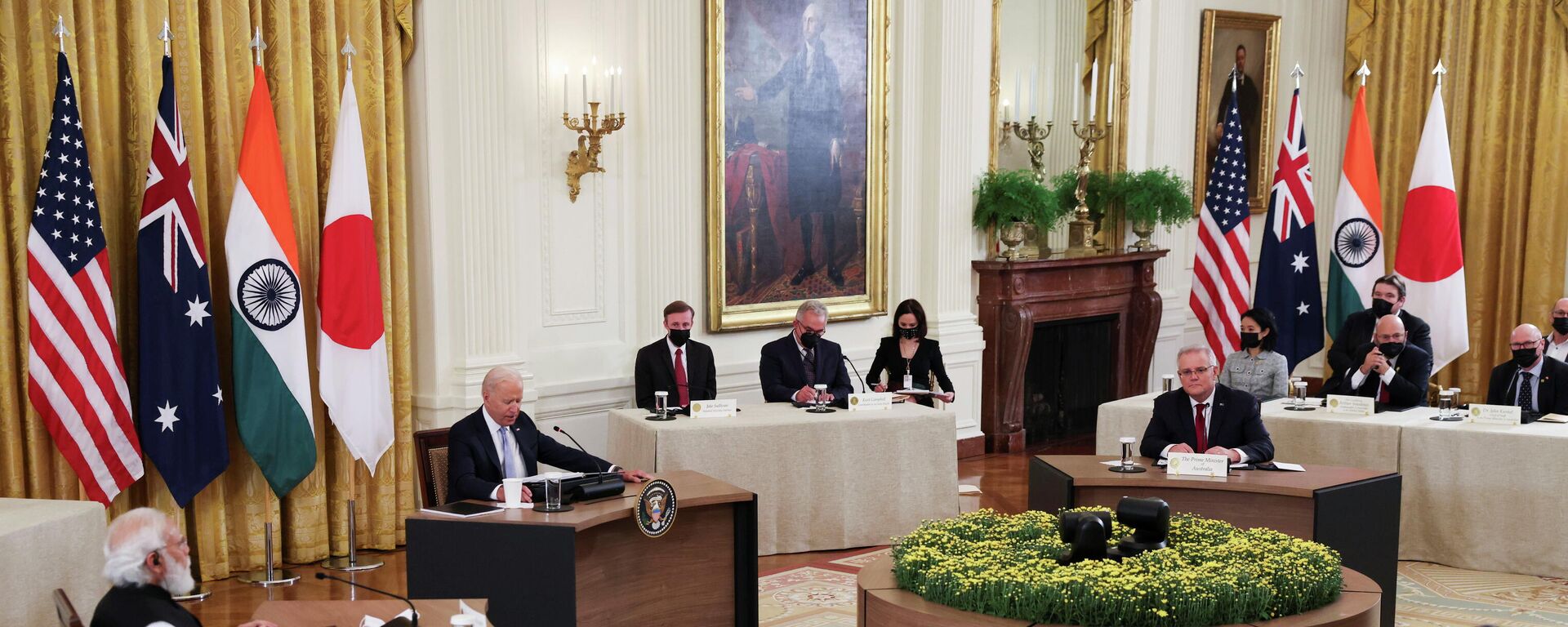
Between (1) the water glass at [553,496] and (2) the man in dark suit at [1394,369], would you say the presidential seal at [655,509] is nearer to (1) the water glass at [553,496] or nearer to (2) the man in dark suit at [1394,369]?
(1) the water glass at [553,496]

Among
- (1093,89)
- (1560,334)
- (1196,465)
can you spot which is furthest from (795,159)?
(1560,334)

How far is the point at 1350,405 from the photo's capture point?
767cm

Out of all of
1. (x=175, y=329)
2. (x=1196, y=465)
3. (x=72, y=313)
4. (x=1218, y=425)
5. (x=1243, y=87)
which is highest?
(x=1243, y=87)

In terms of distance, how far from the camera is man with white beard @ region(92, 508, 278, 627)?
371 cm

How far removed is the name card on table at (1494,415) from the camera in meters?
7.32

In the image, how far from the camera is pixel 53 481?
624cm

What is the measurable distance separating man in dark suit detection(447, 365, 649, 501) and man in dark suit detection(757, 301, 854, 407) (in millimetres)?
2127

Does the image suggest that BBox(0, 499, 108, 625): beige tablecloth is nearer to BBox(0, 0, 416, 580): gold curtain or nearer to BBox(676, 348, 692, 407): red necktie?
BBox(0, 0, 416, 580): gold curtain

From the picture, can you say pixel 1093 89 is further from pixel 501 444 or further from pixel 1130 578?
pixel 1130 578

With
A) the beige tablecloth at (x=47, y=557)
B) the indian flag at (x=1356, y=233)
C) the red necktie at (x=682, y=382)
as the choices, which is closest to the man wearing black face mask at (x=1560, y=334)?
the indian flag at (x=1356, y=233)

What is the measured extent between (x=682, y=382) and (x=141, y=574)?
441 cm

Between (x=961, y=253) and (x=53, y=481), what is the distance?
6.27 metres

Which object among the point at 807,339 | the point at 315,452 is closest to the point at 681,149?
the point at 807,339

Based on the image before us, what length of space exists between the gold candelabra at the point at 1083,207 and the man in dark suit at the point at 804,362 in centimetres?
338
